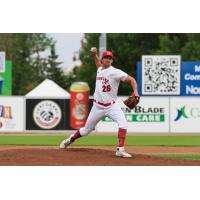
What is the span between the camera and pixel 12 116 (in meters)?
30.5

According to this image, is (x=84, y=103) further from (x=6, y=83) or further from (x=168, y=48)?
(x=168, y=48)

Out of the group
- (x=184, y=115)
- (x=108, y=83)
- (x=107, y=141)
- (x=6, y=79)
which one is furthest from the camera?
(x=6, y=79)

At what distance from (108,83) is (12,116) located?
688 inches

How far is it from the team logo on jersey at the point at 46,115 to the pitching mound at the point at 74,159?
16150 millimetres

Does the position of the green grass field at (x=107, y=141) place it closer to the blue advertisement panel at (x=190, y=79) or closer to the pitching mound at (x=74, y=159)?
the blue advertisement panel at (x=190, y=79)

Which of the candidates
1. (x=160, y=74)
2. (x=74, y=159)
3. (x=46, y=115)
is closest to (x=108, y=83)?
(x=74, y=159)

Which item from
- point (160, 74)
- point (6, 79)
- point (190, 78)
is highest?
point (160, 74)

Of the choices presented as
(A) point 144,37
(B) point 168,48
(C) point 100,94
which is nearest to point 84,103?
(C) point 100,94

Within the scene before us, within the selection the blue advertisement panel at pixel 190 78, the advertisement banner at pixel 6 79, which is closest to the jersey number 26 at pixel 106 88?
the blue advertisement panel at pixel 190 78

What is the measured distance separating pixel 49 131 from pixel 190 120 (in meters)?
6.80

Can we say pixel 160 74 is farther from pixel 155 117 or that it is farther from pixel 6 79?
pixel 6 79

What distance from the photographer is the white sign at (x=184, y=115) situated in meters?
30.2

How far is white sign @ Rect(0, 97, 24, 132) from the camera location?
3052cm

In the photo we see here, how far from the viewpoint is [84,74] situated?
2552 inches
